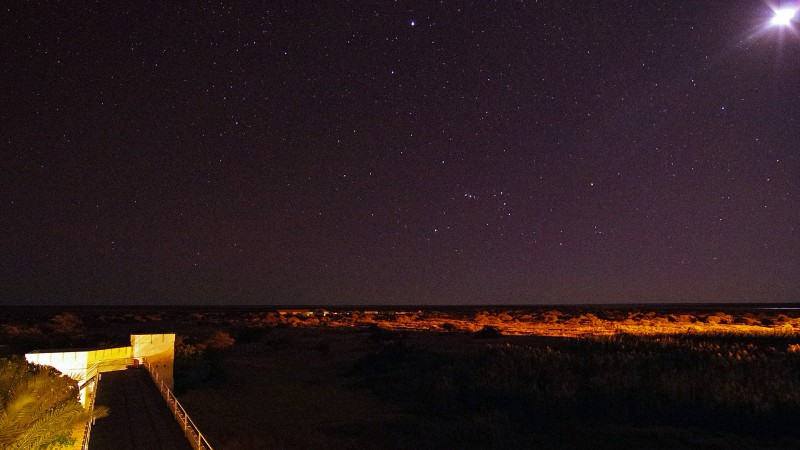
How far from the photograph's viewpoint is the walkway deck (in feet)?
34.1

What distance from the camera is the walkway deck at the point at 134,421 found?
1040 cm

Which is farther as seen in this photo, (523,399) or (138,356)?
(138,356)

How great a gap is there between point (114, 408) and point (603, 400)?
11.8m

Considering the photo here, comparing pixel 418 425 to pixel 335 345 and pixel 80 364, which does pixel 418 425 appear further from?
pixel 335 345

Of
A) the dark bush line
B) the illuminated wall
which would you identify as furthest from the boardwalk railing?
the dark bush line

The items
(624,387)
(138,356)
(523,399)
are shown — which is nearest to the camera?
(624,387)

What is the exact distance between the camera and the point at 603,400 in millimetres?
15625

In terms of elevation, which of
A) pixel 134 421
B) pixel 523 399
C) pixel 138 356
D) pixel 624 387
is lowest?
pixel 523 399

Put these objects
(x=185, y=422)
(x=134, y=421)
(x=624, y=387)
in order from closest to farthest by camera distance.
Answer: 1. (x=185, y=422)
2. (x=134, y=421)
3. (x=624, y=387)

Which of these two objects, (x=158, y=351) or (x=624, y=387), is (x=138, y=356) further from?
(x=624, y=387)

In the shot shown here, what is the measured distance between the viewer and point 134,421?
12086 mm

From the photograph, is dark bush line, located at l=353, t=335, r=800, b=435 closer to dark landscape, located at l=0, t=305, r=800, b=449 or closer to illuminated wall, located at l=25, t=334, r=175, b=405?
dark landscape, located at l=0, t=305, r=800, b=449

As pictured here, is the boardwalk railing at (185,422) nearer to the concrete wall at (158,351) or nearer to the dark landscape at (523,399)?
the dark landscape at (523,399)

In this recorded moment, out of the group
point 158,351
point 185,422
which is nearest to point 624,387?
point 185,422
